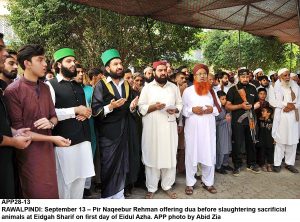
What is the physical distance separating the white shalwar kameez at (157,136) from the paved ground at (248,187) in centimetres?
39

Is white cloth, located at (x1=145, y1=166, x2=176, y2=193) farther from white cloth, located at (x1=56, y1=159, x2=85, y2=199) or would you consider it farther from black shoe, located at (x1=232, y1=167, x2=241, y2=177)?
black shoe, located at (x1=232, y1=167, x2=241, y2=177)

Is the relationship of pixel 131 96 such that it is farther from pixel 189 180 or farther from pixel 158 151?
pixel 189 180

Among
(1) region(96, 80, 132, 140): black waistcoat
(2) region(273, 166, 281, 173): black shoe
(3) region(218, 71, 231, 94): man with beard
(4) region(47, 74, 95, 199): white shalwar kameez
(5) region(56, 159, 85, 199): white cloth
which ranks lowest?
(2) region(273, 166, 281, 173): black shoe

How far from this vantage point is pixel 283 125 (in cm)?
581

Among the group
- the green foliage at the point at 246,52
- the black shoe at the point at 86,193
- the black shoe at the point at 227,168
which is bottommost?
the black shoe at the point at 227,168

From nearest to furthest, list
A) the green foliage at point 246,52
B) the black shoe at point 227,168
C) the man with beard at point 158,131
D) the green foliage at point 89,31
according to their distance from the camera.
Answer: the man with beard at point 158,131 → the black shoe at point 227,168 → the green foliage at point 89,31 → the green foliage at point 246,52

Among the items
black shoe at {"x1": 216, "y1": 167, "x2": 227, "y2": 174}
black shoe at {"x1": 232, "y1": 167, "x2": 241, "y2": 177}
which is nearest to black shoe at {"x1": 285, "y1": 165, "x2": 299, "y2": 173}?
black shoe at {"x1": 232, "y1": 167, "x2": 241, "y2": 177}

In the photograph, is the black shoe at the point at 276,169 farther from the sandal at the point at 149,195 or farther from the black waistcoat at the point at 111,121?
the black waistcoat at the point at 111,121

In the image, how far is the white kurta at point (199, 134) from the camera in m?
4.73

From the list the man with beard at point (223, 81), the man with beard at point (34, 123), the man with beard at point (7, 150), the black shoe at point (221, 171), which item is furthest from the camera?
the man with beard at point (223, 81)

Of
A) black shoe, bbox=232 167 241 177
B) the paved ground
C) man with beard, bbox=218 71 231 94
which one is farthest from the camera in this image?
man with beard, bbox=218 71 231 94

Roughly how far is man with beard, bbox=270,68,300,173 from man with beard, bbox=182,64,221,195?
65.1 inches

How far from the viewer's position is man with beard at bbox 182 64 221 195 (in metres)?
4.73

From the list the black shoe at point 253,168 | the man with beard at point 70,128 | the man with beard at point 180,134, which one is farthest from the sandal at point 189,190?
the man with beard at point 70,128
